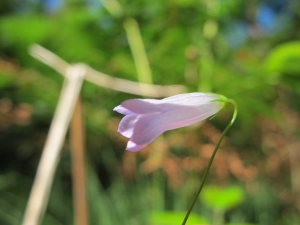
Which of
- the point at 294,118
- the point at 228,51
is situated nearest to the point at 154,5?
the point at 228,51

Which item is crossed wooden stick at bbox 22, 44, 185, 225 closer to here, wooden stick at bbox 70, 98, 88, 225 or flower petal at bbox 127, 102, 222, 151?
wooden stick at bbox 70, 98, 88, 225

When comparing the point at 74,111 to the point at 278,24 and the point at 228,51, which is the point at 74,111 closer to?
the point at 228,51

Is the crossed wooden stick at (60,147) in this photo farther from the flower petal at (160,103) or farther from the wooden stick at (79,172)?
the flower petal at (160,103)

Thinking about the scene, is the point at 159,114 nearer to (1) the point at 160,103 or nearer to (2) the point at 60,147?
(1) the point at 160,103

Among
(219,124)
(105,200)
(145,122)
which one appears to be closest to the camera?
(145,122)

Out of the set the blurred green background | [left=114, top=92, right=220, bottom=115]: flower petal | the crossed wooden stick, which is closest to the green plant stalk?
the blurred green background

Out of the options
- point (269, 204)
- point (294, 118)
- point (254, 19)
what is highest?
point (254, 19)
